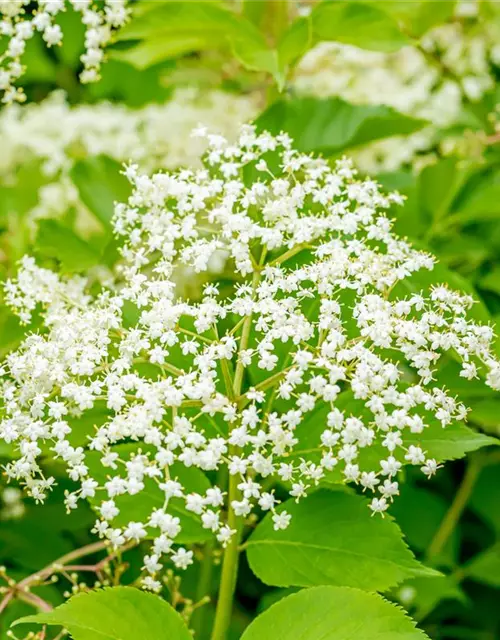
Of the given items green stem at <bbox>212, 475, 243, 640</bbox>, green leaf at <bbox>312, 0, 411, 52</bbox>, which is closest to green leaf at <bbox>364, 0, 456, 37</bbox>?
green leaf at <bbox>312, 0, 411, 52</bbox>

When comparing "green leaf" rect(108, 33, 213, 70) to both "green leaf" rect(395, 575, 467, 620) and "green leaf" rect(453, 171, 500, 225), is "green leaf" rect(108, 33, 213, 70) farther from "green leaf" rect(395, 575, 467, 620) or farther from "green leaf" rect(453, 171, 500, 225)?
"green leaf" rect(395, 575, 467, 620)

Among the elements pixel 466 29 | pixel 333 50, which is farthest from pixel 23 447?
pixel 466 29

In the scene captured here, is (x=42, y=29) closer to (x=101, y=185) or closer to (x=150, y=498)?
(x=101, y=185)

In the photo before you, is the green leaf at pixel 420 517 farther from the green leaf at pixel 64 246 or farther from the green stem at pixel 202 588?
the green leaf at pixel 64 246

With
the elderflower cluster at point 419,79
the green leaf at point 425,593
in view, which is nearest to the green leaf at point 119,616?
the green leaf at point 425,593

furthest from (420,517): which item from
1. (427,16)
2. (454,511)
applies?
(427,16)

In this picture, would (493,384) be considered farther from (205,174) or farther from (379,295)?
(205,174)
